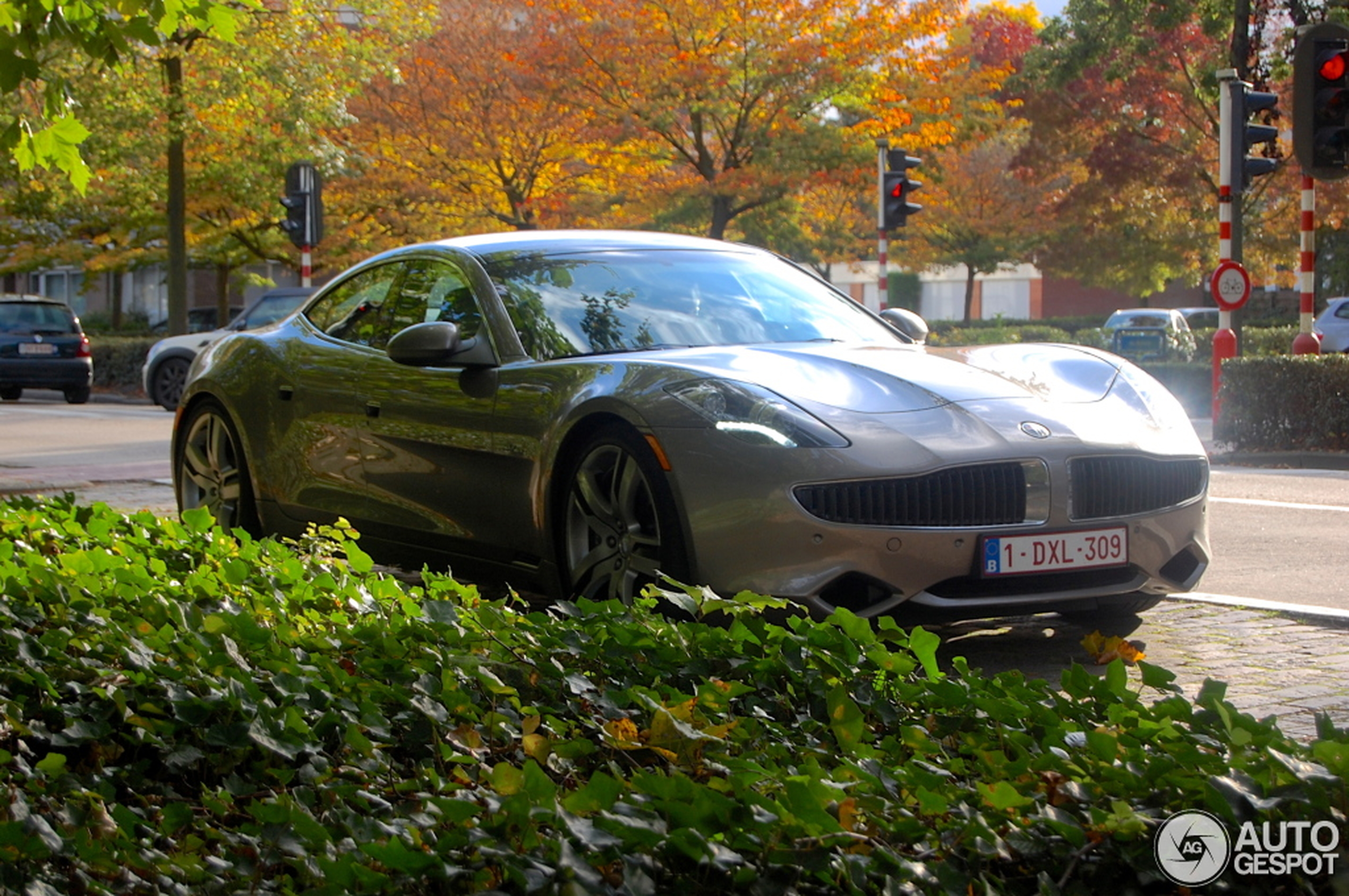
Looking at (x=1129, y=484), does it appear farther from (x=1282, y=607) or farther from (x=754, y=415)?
(x=1282, y=607)

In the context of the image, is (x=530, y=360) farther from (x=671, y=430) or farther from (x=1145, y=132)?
(x=1145, y=132)

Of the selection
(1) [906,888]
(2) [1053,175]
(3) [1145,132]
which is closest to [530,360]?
(1) [906,888]

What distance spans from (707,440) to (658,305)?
4.08ft

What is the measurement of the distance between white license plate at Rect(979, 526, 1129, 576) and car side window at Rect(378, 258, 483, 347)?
219 centimetres

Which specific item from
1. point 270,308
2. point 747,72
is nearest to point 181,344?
point 270,308

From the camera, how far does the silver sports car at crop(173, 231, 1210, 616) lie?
15.9 ft

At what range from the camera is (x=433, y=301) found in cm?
652

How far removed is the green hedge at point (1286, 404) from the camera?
13812mm

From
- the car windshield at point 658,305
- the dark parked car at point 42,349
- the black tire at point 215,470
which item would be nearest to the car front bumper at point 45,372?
the dark parked car at point 42,349

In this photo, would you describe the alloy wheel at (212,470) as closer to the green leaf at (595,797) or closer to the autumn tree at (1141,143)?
the green leaf at (595,797)

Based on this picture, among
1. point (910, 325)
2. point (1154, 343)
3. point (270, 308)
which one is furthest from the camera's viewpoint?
point (1154, 343)

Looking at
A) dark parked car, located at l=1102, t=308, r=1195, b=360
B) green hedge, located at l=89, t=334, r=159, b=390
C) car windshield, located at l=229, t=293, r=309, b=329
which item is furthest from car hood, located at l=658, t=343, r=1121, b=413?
green hedge, located at l=89, t=334, r=159, b=390

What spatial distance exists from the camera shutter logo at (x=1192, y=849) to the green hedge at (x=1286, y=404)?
12.3 metres

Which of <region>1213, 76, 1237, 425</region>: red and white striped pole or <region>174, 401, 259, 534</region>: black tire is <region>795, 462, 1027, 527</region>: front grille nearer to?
<region>174, 401, 259, 534</region>: black tire
